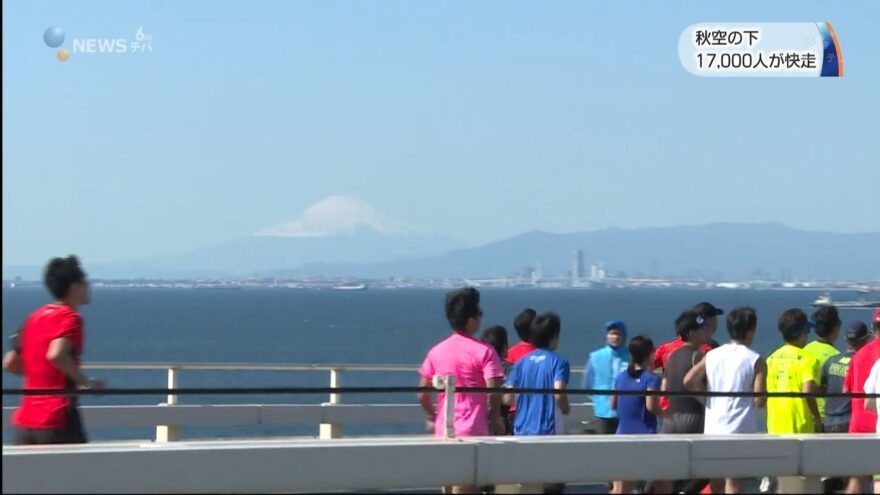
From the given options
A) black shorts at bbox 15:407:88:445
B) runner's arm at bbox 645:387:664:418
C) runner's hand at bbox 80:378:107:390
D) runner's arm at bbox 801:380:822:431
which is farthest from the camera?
runner's arm at bbox 801:380:822:431

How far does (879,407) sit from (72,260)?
239 inches

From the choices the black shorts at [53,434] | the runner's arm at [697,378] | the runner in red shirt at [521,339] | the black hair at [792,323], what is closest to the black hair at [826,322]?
the black hair at [792,323]

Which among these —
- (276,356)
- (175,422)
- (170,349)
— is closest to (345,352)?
(276,356)

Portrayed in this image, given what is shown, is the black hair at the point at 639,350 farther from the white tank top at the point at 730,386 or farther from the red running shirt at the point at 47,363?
the red running shirt at the point at 47,363

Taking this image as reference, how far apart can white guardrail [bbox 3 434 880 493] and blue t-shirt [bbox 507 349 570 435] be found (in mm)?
1096

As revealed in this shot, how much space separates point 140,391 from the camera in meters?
9.20

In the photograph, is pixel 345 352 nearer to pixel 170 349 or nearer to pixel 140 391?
pixel 170 349

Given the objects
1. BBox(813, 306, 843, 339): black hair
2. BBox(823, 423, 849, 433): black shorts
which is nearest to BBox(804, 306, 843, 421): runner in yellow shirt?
BBox(813, 306, 843, 339): black hair

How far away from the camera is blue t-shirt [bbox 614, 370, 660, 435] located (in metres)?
11.7

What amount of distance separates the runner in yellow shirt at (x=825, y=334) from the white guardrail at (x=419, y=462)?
6.30ft

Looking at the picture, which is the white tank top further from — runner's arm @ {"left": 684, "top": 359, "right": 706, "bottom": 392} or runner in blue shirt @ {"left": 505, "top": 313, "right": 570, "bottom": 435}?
runner in blue shirt @ {"left": 505, "top": 313, "right": 570, "bottom": 435}

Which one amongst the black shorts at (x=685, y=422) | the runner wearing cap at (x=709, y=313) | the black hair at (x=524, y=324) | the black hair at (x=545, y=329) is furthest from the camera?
the black hair at (x=524, y=324)

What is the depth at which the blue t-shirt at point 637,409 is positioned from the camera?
11664 mm

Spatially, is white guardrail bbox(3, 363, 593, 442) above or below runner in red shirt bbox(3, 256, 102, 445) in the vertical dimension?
below
